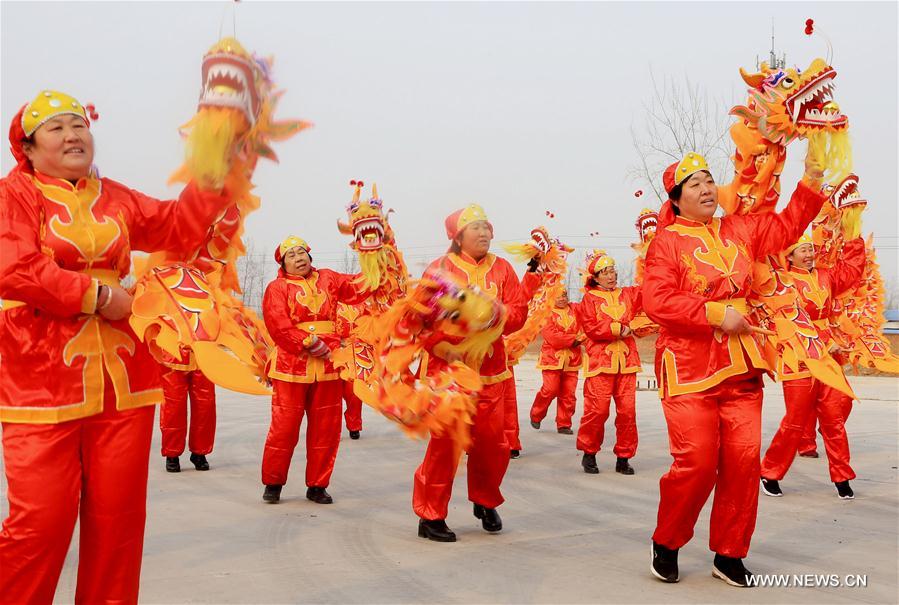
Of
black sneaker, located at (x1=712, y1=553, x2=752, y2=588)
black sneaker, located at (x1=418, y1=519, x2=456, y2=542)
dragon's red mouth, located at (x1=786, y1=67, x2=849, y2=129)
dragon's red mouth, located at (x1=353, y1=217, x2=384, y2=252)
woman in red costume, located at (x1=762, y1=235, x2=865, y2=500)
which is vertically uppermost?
dragon's red mouth, located at (x1=786, y1=67, x2=849, y2=129)

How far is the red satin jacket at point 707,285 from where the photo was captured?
5.02 meters

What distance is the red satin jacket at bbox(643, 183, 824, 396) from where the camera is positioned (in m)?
5.02

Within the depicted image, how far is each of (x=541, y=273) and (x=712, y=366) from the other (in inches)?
97.7

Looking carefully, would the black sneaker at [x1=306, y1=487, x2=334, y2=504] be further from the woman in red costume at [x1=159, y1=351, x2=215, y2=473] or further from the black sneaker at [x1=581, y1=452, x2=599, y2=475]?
the black sneaker at [x1=581, y1=452, x2=599, y2=475]

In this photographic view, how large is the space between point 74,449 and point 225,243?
3.90 feet

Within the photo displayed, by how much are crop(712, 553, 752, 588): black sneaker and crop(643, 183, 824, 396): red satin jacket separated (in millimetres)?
949

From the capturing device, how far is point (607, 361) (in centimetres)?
942

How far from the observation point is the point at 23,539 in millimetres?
3387

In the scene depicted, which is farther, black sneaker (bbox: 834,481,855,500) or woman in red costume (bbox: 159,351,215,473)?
woman in red costume (bbox: 159,351,215,473)

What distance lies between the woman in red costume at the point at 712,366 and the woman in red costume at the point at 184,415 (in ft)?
17.3

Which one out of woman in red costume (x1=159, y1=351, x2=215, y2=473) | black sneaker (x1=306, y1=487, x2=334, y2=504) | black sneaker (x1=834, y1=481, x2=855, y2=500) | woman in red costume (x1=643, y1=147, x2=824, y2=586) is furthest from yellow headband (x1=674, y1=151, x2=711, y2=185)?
woman in red costume (x1=159, y1=351, x2=215, y2=473)

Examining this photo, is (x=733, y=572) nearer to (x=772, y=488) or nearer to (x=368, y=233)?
(x=772, y=488)

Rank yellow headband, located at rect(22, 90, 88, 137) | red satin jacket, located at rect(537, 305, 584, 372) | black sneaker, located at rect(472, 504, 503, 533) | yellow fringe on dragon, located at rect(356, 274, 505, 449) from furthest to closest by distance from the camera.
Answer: red satin jacket, located at rect(537, 305, 584, 372)
black sneaker, located at rect(472, 504, 503, 533)
yellow fringe on dragon, located at rect(356, 274, 505, 449)
yellow headband, located at rect(22, 90, 88, 137)

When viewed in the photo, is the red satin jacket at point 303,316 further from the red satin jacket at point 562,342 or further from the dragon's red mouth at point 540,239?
the red satin jacket at point 562,342
